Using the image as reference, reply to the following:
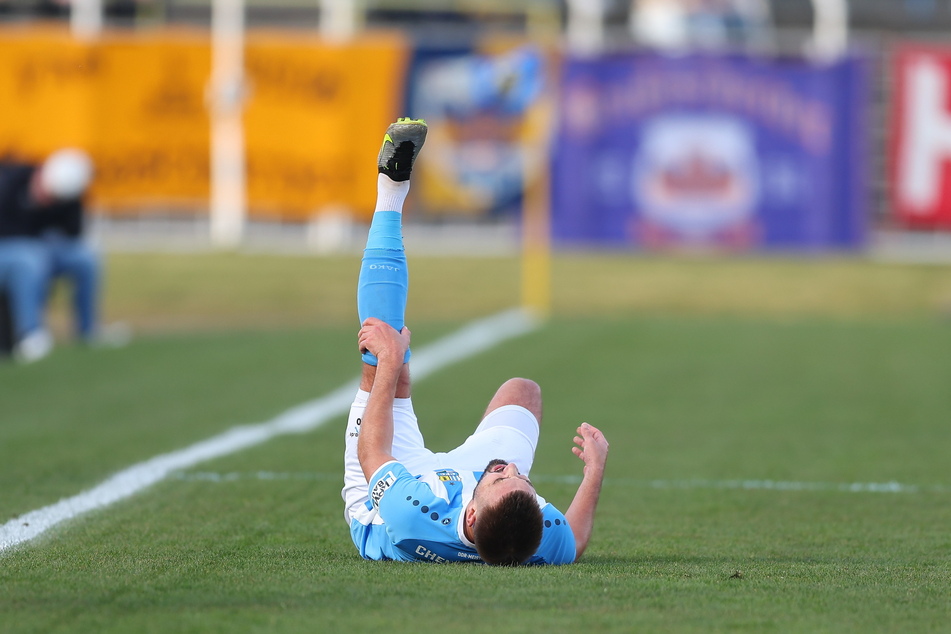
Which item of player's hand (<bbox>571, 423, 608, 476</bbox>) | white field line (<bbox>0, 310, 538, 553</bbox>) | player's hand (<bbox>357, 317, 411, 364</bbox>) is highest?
player's hand (<bbox>357, 317, 411, 364</bbox>)

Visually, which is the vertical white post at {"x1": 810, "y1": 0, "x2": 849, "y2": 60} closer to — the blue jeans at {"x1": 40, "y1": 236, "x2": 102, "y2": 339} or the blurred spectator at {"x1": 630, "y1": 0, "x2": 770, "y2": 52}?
the blurred spectator at {"x1": 630, "y1": 0, "x2": 770, "y2": 52}

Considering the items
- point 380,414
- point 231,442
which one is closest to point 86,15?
point 231,442

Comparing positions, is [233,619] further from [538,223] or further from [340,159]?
[340,159]

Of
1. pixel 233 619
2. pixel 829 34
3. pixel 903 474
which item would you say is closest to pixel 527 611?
pixel 233 619

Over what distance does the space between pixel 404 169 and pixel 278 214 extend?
56.4ft

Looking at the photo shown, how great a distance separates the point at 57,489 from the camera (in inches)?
295

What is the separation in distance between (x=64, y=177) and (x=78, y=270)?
1065mm

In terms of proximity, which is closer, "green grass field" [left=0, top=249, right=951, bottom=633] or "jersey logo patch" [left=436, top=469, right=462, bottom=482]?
"green grass field" [left=0, top=249, right=951, bottom=633]

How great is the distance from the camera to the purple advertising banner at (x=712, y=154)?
21.7 meters

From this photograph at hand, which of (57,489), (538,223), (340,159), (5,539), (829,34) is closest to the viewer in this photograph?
(5,539)

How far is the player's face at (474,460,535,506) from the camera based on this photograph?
513cm

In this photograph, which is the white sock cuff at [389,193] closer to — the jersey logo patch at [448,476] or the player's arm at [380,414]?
the player's arm at [380,414]

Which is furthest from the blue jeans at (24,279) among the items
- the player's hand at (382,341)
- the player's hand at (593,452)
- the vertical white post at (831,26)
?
the vertical white post at (831,26)

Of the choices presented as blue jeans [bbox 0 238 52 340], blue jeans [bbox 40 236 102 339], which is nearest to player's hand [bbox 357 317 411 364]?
blue jeans [bbox 0 238 52 340]
